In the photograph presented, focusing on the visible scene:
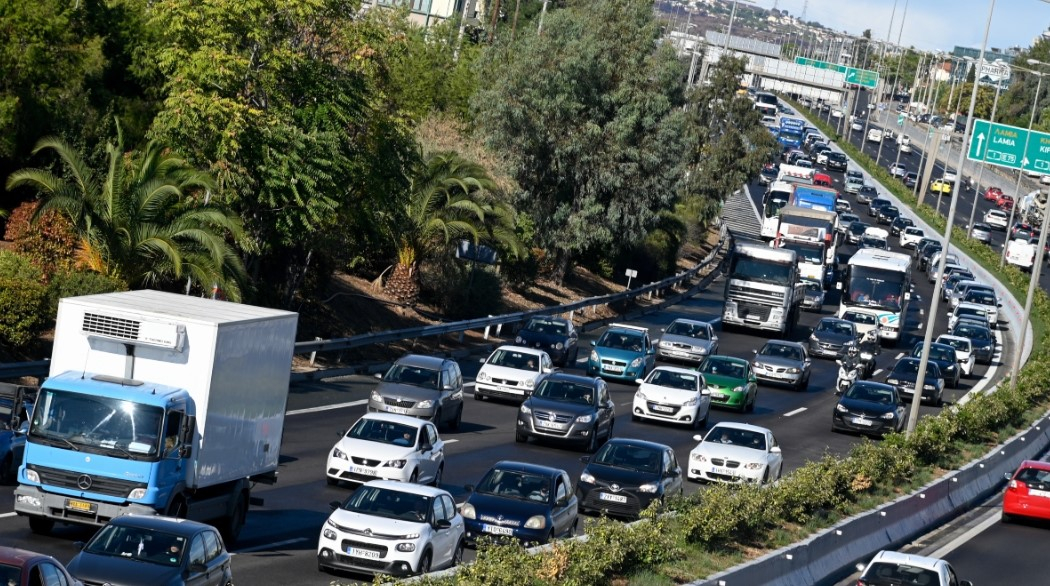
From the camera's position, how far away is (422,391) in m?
30.6

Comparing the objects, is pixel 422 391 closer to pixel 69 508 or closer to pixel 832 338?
pixel 69 508

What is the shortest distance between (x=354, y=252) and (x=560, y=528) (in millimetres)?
26338

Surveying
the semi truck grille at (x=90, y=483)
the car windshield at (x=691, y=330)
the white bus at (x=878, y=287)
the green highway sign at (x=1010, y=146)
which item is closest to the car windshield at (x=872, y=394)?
the car windshield at (x=691, y=330)

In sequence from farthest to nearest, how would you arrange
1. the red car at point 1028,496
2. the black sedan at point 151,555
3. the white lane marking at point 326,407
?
the white lane marking at point 326,407 → the red car at point 1028,496 → the black sedan at point 151,555

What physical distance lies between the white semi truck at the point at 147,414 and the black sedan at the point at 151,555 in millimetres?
2796

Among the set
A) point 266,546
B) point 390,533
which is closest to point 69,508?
point 266,546

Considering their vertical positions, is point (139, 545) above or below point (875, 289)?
below

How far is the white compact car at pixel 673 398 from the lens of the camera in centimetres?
3531

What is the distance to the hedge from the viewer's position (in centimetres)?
1588

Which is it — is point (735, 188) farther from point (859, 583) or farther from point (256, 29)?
point (859, 583)

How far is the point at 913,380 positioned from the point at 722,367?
8497 mm

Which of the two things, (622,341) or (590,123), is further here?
(590,123)

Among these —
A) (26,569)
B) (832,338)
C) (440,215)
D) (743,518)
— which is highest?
(440,215)

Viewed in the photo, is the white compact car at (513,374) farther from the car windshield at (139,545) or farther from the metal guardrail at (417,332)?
the car windshield at (139,545)
